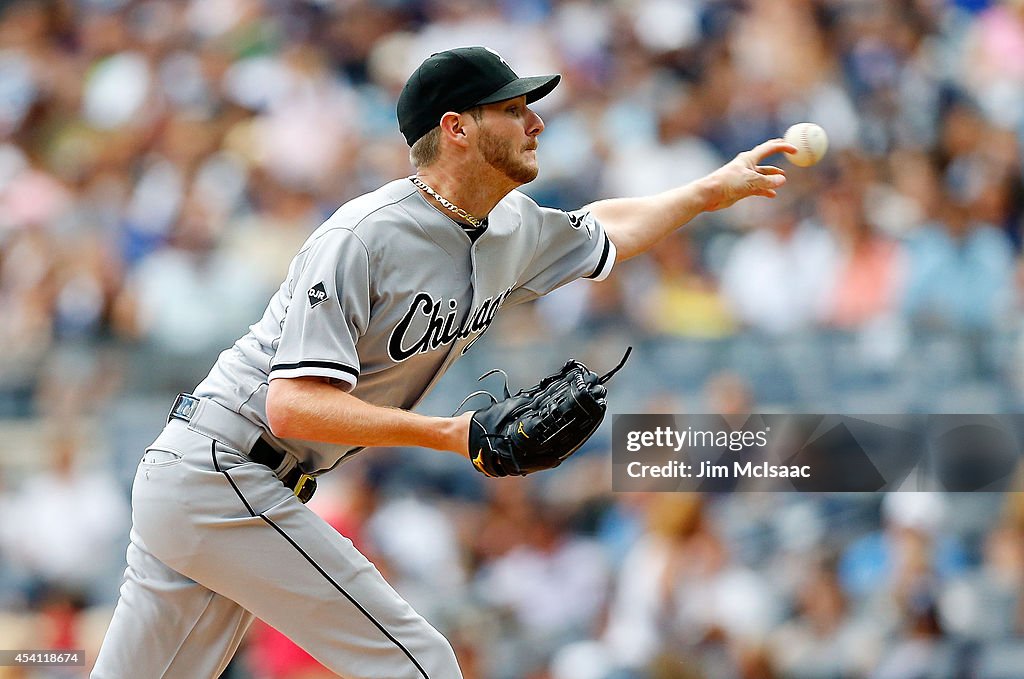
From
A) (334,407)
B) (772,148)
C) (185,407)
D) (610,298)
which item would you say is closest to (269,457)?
(185,407)

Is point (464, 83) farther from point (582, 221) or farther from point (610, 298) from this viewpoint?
point (610, 298)

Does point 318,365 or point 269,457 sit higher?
point 318,365

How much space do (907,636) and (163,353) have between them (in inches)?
169

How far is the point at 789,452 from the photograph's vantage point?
20.9 ft

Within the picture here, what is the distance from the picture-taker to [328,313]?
117 inches

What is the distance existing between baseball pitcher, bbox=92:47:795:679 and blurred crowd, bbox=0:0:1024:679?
109 inches

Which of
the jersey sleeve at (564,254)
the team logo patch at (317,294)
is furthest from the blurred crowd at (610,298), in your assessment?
the team logo patch at (317,294)

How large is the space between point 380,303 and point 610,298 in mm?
4237

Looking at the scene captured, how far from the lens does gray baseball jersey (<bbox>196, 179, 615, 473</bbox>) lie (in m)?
2.98

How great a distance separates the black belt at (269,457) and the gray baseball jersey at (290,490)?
0.05 feet

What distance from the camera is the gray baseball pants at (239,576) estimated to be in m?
3.09

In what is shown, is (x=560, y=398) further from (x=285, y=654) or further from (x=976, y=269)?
(x=976, y=269)

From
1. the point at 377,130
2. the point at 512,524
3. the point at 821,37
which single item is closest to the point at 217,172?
the point at 377,130

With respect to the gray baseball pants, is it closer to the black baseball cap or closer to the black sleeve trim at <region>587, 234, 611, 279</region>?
the black baseball cap
